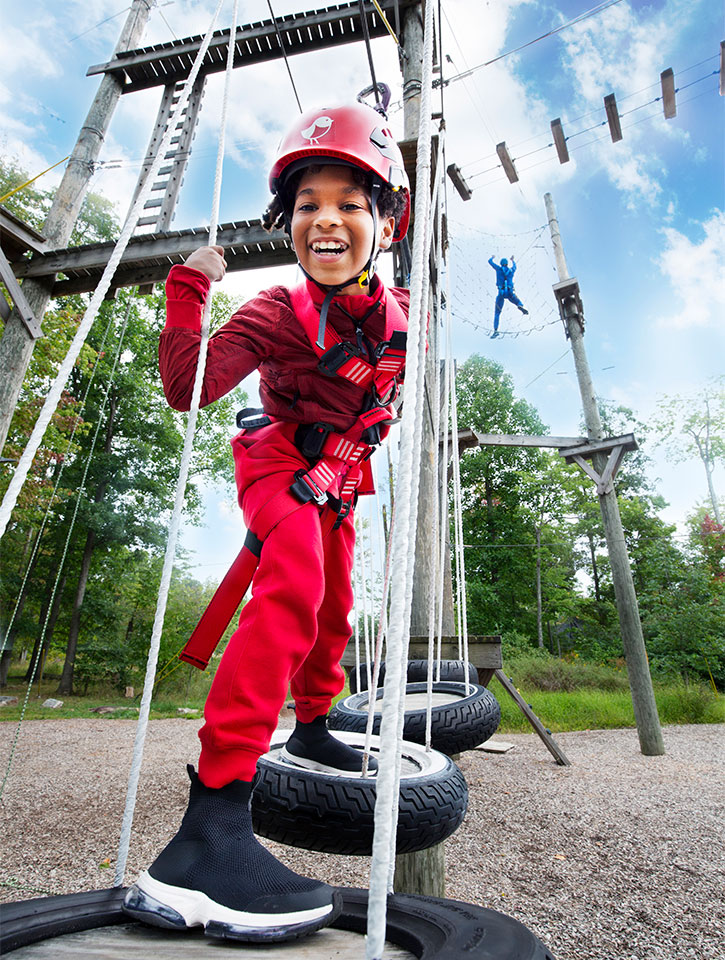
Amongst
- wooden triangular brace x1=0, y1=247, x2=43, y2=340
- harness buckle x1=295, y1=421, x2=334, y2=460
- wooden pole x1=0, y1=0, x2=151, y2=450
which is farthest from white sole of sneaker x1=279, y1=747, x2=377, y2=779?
wooden triangular brace x1=0, y1=247, x2=43, y2=340

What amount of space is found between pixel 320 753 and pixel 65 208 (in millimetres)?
5017

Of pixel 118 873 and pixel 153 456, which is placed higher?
pixel 153 456

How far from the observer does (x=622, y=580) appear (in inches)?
239

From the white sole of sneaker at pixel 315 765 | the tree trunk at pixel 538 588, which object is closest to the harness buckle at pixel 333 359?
the white sole of sneaker at pixel 315 765

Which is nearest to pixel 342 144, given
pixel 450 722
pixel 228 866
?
pixel 228 866

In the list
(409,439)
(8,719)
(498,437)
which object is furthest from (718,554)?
(409,439)

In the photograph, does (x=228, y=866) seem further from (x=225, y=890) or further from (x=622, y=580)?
(x=622, y=580)

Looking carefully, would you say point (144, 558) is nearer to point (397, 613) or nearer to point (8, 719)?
point (8, 719)

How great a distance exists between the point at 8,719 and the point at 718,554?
16678 mm

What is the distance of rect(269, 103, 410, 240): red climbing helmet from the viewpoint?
1.13 meters

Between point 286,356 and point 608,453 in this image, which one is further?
point 608,453

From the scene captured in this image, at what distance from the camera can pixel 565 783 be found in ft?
15.0

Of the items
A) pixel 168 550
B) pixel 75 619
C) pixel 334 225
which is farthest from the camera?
pixel 75 619

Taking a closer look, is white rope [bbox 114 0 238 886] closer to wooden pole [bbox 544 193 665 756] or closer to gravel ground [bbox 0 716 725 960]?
gravel ground [bbox 0 716 725 960]
